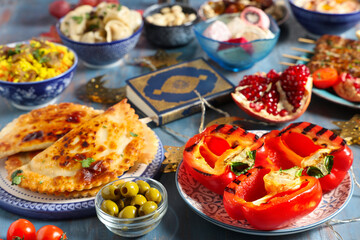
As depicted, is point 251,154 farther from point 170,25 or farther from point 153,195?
point 170,25

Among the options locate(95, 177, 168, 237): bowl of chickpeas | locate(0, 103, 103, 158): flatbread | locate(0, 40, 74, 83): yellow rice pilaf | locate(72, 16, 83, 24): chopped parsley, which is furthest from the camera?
locate(72, 16, 83, 24): chopped parsley

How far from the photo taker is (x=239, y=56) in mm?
3875

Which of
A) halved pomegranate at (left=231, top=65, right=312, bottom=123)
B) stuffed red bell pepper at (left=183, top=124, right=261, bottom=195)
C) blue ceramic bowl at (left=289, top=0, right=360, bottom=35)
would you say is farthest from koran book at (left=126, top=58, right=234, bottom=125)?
blue ceramic bowl at (left=289, top=0, right=360, bottom=35)

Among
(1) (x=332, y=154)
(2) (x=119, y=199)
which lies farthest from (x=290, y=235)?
(2) (x=119, y=199)

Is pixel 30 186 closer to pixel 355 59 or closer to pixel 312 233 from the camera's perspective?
pixel 312 233

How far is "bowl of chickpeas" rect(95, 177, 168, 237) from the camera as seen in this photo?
89.4 inches

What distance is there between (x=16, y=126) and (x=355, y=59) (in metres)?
2.76

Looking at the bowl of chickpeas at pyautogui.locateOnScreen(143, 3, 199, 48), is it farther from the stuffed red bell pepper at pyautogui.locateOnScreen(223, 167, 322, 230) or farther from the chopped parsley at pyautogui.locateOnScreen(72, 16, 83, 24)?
the stuffed red bell pepper at pyautogui.locateOnScreen(223, 167, 322, 230)

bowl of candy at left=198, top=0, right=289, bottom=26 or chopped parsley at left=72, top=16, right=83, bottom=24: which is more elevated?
chopped parsley at left=72, top=16, right=83, bottom=24

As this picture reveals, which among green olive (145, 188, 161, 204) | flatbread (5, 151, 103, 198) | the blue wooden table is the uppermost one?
green olive (145, 188, 161, 204)

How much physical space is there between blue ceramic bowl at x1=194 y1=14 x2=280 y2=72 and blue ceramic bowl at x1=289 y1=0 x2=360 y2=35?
19.1 inches

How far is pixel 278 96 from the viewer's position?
3.35 metres

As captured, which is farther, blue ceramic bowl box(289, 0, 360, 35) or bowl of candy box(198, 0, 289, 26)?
bowl of candy box(198, 0, 289, 26)

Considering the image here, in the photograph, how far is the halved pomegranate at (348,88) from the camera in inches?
133
